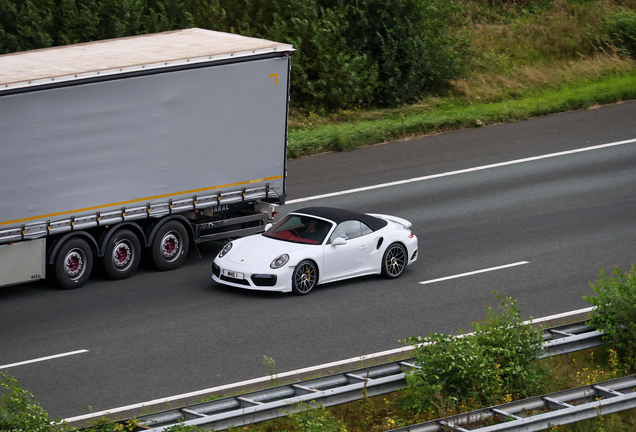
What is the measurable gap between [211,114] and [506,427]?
934 centimetres

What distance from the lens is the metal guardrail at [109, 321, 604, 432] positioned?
934cm

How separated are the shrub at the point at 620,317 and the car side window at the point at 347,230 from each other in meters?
5.12

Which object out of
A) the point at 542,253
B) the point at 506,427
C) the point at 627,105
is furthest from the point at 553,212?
the point at 506,427

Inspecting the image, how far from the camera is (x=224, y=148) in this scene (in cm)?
1714

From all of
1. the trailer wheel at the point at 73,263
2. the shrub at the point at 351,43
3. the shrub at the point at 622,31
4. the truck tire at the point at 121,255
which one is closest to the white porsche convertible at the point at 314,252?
the truck tire at the point at 121,255

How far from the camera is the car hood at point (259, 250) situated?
15625mm

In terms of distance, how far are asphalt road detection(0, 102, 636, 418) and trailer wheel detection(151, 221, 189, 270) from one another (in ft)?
0.80

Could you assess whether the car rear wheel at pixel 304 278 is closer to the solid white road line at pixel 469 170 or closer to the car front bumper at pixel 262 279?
the car front bumper at pixel 262 279

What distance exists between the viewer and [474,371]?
33.9ft

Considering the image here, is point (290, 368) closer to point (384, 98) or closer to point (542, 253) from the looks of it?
point (542, 253)

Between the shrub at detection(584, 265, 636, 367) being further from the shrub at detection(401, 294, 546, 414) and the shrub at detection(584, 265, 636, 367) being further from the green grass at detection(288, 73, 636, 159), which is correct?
the green grass at detection(288, 73, 636, 159)

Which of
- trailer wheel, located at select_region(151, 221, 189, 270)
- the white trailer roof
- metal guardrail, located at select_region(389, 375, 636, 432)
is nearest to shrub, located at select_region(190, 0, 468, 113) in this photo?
the white trailer roof

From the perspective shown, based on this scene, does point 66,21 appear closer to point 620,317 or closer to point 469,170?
point 469,170

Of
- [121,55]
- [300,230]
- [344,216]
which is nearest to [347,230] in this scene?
[344,216]
